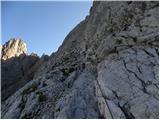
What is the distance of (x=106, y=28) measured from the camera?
29422mm

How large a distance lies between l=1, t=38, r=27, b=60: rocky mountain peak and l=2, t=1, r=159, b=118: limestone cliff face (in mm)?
49014

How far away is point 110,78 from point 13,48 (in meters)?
63.8

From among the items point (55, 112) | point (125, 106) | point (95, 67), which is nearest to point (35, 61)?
point (95, 67)

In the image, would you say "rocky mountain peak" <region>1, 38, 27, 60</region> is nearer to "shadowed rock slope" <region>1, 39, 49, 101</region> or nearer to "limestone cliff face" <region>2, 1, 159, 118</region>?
"shadowed rock slope" <region>1, 39, 49, 101</region>

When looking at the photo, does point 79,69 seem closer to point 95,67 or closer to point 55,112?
point 95,67

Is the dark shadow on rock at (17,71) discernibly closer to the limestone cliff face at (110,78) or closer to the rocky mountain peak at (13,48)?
the rocky mountain peak at (13,48)

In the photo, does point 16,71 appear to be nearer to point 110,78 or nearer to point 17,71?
point 17,71

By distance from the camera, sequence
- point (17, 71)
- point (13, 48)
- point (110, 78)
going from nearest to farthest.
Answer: point (110, 78) < point (17, 71) < point (13, 48)

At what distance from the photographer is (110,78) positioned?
2161 cm

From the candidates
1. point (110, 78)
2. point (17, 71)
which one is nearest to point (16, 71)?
point (17, 71)

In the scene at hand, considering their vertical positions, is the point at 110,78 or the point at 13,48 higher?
the point at 13,48

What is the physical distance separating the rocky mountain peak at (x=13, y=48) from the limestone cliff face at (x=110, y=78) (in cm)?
4901

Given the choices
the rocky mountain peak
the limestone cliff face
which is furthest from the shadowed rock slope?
the limestone cliff face

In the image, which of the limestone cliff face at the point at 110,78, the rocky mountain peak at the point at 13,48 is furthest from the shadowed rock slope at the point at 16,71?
the limestone cliff face at the point at 110,78
